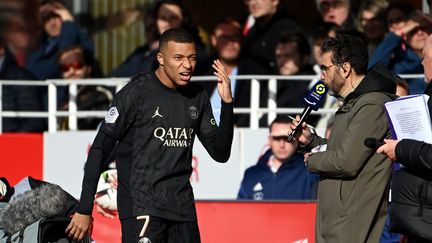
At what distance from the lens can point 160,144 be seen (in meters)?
8.09

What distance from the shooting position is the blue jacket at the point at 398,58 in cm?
1171

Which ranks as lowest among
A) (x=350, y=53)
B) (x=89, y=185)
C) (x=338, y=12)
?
(x=89, y=185)

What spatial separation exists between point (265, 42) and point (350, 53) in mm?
5315

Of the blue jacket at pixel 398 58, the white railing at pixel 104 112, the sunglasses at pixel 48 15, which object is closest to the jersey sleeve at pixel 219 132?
the white railing at pixel 104 112

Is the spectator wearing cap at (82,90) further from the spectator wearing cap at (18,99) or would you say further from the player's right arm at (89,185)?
the player's right arm at (89,185)

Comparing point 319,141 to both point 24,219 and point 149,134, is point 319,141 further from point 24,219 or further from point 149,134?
point 24,219

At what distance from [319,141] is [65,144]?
5.17 meters

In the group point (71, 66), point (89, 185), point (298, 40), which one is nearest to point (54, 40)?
point (71, 66)

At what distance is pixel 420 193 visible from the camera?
7535 mm

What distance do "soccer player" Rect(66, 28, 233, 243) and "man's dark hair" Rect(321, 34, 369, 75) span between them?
718mm

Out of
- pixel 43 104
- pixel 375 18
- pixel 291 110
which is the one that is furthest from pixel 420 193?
pixel 43 104

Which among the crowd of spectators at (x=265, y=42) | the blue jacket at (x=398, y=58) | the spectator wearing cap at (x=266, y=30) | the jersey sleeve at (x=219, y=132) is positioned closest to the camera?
the jersey sleeve at (x=219, y=132)

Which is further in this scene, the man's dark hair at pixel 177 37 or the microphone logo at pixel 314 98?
the man's dark hair at pixel 177 37

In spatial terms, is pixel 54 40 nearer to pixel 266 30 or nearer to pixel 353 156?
pixel 266 30
